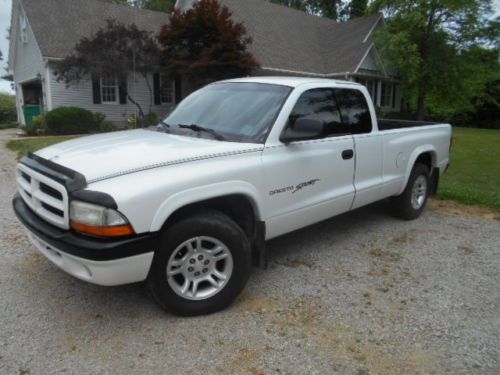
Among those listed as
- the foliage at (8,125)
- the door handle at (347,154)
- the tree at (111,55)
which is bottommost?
the foliage at (8,125)

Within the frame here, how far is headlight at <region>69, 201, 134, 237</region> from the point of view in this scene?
8.75 ft

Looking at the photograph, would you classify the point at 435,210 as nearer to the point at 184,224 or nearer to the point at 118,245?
the point at 184,224

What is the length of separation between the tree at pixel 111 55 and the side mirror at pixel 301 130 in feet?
50.1

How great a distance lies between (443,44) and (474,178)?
17.4 metres

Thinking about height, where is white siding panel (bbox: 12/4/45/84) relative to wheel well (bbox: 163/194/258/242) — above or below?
above

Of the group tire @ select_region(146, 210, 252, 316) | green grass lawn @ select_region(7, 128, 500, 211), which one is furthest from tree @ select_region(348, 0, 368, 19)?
tire @ select_region(146, 210, 252, 316)

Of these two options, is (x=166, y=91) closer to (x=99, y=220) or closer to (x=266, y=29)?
(x=266, y=29)

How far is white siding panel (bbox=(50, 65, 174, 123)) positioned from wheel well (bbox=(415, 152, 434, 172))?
14.5 m

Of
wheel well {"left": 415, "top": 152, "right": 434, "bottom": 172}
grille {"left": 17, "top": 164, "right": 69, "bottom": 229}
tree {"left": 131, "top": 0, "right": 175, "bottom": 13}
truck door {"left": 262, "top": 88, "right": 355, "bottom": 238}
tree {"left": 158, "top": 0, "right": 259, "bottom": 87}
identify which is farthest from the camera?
tree {"left": 131, "top": 0, "right": 175, "bottom": 13}

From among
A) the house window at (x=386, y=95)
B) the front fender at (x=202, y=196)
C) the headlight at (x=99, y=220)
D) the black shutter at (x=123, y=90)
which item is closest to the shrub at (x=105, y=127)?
the black shutter at (x=123, y=90)

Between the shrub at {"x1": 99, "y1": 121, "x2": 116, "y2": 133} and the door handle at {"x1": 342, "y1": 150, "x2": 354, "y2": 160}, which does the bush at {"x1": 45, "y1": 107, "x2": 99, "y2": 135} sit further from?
the door handle at {"x1": 342, "y1": 150, "x2": 354, "y2": 160}

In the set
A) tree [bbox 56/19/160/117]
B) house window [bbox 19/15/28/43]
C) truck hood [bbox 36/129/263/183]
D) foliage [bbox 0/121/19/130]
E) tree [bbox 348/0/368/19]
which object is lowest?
foliage [bbox 0/121/19/130]

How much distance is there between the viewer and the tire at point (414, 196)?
566 cm

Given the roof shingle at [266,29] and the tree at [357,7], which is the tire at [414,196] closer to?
the roof shingle at [266,29]
